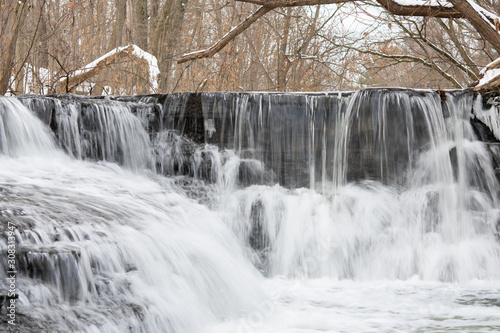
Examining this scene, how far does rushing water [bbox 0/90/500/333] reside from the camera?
14.4ft

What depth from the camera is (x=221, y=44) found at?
898 cm

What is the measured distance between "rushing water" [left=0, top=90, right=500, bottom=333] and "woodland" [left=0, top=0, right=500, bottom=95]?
173 centimetres

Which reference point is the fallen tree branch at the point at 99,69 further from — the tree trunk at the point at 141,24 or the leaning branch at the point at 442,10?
the tree trunk at the point at 141,24

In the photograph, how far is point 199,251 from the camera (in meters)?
4.96

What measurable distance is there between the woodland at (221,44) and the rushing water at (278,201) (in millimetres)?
1734

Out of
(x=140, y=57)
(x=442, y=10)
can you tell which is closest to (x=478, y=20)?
(x=442, y=10)

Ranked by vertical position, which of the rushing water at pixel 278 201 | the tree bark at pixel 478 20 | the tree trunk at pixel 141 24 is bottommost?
the rushing water at pixel 278 201

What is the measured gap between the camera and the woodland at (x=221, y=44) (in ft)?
26.9

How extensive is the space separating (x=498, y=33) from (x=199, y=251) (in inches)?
197

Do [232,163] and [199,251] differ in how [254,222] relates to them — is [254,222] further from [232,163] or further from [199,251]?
[199,251]

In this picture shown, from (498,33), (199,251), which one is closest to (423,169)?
(498,33)

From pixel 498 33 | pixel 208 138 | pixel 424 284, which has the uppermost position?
pixel 498 33

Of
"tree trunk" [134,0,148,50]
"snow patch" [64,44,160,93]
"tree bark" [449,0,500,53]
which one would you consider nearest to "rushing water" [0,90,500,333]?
"tree bark" [449,0,500,53]

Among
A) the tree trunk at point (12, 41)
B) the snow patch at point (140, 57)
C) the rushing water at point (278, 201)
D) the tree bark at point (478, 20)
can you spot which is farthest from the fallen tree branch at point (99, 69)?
the tree bark at point (478, 20)
